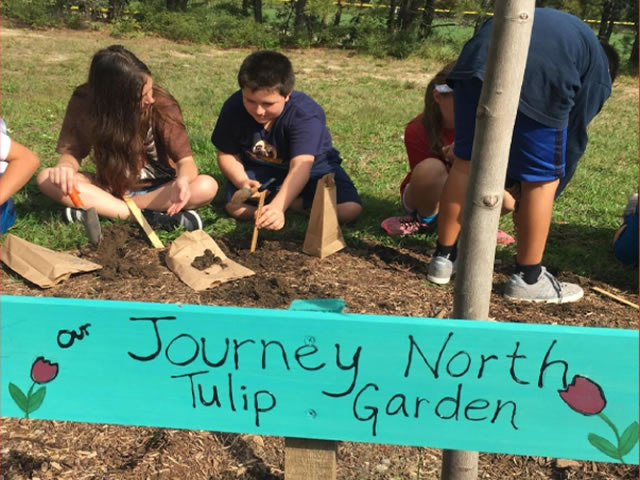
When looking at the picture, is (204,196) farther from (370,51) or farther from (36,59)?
(370,51)

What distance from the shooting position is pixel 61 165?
3.34 m

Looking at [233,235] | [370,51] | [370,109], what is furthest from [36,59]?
[233,235]

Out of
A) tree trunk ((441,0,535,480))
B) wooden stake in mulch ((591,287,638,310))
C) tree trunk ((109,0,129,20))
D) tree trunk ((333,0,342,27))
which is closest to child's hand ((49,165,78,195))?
tree trunk ((441,0,535,480))

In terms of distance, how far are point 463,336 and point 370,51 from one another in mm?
13911

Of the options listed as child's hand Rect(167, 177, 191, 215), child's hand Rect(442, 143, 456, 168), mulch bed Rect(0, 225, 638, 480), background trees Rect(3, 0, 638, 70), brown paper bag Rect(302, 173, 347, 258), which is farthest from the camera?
background trees Rect(3, 0, 638, 70)

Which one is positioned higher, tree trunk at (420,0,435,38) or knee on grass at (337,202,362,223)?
tree trunk at (420,0,435,38)

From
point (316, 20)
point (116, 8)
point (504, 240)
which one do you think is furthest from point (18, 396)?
point (116, 8)

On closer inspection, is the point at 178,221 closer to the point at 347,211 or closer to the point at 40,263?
the point at 40,263

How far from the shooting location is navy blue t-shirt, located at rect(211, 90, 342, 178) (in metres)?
3.41

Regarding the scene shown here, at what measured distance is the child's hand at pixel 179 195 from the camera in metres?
3.33

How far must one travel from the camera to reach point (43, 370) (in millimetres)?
1309

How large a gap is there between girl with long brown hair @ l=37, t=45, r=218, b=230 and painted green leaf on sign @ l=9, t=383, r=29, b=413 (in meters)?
2.03

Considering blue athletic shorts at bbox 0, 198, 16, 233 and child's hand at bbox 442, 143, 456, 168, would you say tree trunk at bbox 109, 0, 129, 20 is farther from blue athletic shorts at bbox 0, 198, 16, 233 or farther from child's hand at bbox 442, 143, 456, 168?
child's hand at bbox 442, 143, 456, 168

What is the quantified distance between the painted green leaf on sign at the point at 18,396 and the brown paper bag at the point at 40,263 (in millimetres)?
1457
